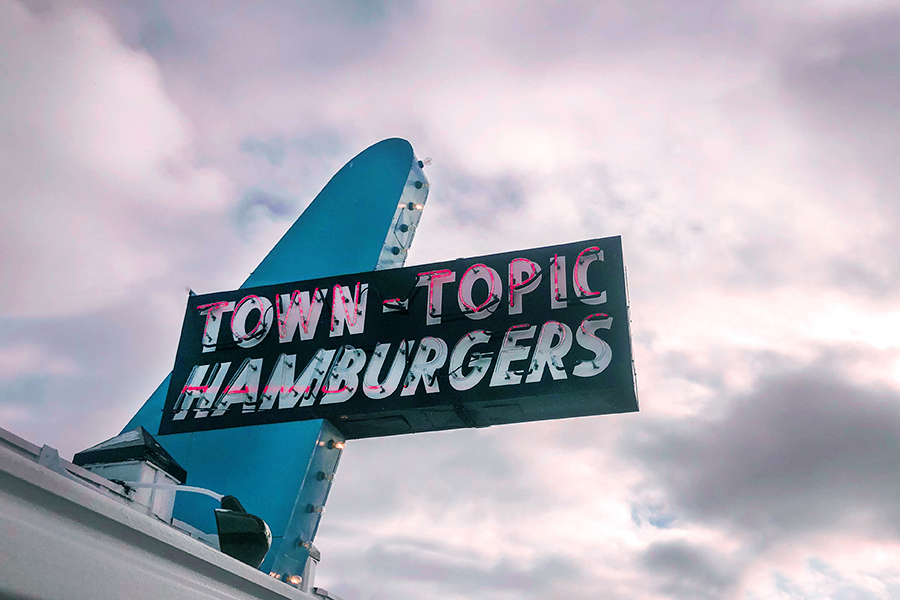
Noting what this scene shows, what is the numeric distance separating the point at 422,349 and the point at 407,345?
0.88 feet

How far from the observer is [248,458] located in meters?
11.6

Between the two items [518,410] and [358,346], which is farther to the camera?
[358,346]

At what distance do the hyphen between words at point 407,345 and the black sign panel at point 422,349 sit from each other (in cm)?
2

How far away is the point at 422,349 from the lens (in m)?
11.0

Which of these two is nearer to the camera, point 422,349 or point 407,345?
point 422,349

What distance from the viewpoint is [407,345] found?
11.1 meters

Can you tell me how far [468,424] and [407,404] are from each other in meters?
0.99

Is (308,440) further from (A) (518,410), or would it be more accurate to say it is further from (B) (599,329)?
(B) (599,329)

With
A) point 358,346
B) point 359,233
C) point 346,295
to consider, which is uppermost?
point 359,233

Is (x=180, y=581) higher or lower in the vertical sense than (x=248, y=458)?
lower

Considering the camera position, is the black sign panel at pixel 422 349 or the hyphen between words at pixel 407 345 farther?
the hyphen between words at pixel 407 345

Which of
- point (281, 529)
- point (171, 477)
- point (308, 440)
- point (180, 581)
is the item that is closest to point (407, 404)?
point (308, 440)

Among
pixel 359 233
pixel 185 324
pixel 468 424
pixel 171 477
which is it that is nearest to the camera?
pixel 171 477

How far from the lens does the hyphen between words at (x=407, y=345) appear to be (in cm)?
1045
